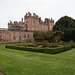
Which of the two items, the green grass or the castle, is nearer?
the green grass

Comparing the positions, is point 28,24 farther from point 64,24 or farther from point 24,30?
point 64,24

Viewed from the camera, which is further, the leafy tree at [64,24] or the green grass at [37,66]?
the leafy tree at [64,24]

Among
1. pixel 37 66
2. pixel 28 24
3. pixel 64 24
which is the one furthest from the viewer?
pixel 28 24

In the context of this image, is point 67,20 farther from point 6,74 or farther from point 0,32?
point 6,74

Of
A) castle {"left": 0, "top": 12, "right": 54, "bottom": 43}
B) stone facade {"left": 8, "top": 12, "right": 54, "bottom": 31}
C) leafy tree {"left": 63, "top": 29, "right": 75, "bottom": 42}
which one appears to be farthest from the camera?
stone facade {"left": 8, "top": 12, "right": 54, "bottom": 31}

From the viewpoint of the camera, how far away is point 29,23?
163 feet

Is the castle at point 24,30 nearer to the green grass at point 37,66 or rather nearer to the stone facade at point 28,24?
the stone facade at point 28,24

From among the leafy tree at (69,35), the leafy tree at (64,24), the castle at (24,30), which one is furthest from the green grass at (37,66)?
the leafy tree at (64,24)

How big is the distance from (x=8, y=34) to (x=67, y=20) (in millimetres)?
22214

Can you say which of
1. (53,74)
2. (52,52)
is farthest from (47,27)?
(53,74)

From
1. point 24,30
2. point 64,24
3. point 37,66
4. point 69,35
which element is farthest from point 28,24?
point 37,66

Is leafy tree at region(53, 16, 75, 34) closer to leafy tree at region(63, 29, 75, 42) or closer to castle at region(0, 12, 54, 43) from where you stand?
leafy tree at region(63, 29, 75, 42)

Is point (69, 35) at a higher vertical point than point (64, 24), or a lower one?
lower

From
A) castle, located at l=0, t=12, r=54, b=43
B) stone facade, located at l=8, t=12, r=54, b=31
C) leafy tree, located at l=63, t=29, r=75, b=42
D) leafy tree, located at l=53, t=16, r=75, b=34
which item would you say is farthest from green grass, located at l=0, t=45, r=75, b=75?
stone facade, located at l=8, t=12, r=54, b=31
